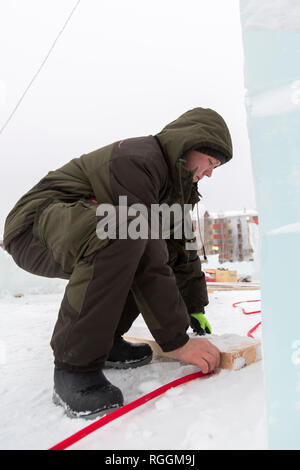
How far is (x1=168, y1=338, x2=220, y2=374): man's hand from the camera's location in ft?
2.85

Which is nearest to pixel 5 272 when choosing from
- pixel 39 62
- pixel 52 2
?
pixel 39 62

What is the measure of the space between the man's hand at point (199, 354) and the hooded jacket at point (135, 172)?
36 centimetres

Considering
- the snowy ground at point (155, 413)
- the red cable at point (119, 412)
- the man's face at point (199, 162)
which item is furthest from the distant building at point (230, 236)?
the red cable at point (119, 412)

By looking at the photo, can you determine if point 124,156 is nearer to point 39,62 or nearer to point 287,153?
point 287,153

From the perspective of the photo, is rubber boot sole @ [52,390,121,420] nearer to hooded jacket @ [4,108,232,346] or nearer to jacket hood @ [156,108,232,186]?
hooded jacket @ [4,108,232,346]

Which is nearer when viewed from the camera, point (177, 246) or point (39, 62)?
point (177, 246)

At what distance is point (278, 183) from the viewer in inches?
20.0

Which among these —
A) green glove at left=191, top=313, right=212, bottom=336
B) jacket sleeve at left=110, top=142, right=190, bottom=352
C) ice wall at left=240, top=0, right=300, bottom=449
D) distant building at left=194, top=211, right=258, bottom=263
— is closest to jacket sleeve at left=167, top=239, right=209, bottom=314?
green glove at left=191, top=313, right=212, bottom=336

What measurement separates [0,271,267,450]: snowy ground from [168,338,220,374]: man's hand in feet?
0.11

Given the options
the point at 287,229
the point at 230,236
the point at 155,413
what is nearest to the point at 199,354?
the point at 155,413

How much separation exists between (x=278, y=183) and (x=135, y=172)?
438 mm

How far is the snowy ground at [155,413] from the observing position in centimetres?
60
